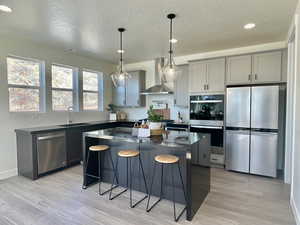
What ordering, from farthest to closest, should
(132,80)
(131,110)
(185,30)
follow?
(131,110), (132,80), (185,30)

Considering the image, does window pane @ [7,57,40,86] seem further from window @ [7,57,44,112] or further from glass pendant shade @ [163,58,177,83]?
glass pendant shade @ [163,58,177,83]

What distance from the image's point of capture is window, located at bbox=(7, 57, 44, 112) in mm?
3684

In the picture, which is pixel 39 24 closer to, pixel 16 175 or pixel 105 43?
pixel 105 43

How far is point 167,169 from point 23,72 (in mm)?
3670

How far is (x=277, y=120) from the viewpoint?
3426mm

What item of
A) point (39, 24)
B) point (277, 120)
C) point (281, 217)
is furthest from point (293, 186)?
point (39, 24)

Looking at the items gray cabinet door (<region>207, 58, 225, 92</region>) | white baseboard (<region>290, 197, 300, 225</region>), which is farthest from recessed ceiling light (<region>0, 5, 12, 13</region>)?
white baseboard (<region>290, 197, 300, 225</region>)

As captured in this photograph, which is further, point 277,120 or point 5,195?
point 277,120

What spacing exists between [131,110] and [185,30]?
133 inches

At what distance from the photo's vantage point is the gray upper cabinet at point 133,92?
5.50 meters

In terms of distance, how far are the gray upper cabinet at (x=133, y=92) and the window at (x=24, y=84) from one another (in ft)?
7.54

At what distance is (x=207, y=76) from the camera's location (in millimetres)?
4199

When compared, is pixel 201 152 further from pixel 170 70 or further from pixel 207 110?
pixel 207 110

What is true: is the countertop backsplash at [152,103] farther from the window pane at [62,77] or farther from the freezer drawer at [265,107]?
the window pane at [62,77]
